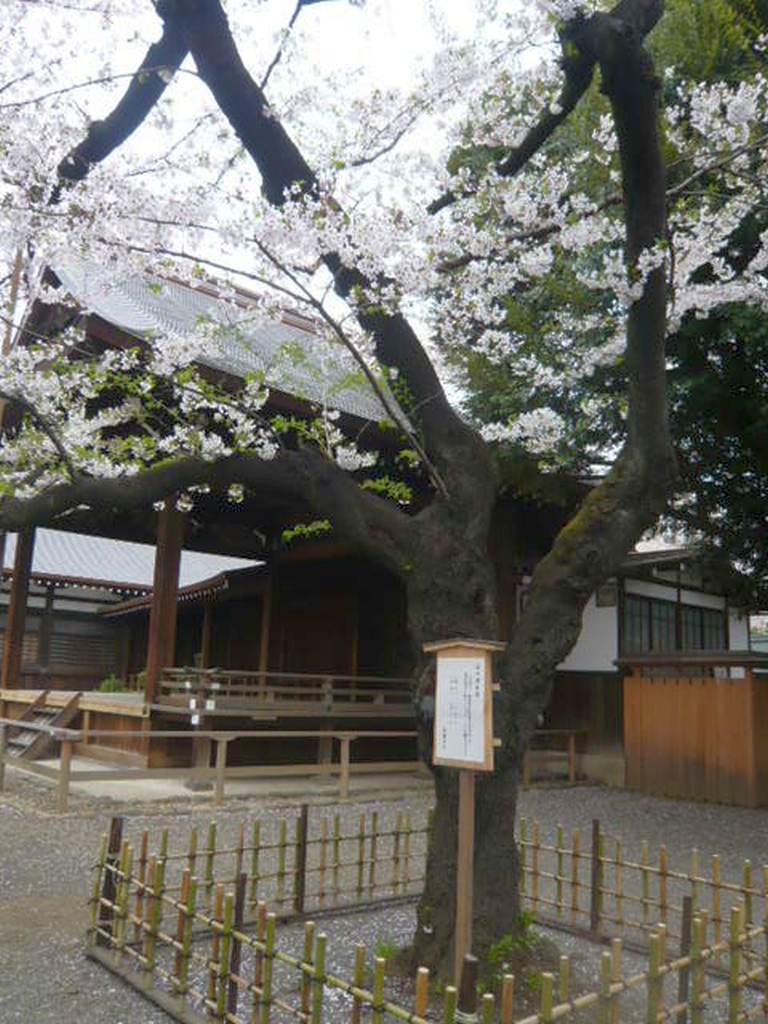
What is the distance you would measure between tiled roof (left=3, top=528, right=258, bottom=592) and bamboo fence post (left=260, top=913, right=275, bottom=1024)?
1421 cm

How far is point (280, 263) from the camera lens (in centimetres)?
422

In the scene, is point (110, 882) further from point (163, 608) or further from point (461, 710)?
point (163, 608)

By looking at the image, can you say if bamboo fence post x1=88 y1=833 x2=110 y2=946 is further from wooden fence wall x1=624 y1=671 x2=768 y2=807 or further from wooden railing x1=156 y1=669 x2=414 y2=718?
wooden fence wall x1=624 y1=671 x2=768 y2=807

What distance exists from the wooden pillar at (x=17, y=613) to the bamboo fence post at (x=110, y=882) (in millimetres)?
9094

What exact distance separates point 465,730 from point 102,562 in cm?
1694

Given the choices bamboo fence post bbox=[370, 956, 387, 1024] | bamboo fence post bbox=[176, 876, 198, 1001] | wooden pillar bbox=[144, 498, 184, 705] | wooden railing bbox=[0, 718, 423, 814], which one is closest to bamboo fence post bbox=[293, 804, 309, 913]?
bamboo fence post bbox=[176, 876, 198, 1001]

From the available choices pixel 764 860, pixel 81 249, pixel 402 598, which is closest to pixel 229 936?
pixel 81 249

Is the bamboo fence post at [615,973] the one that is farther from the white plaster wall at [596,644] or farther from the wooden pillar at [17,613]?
the wooden pillar at [17,613]

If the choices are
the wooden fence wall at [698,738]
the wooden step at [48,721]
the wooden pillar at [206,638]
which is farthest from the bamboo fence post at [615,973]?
the wooden pillar at [206,638]

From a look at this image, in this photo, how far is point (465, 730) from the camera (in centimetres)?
351

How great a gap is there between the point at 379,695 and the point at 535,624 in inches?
316

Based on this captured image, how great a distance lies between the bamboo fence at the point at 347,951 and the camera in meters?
2.82

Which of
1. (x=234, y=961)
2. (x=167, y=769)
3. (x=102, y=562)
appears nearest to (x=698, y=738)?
(x=167, y=769)

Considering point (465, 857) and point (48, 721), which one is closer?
point (465, 857)
